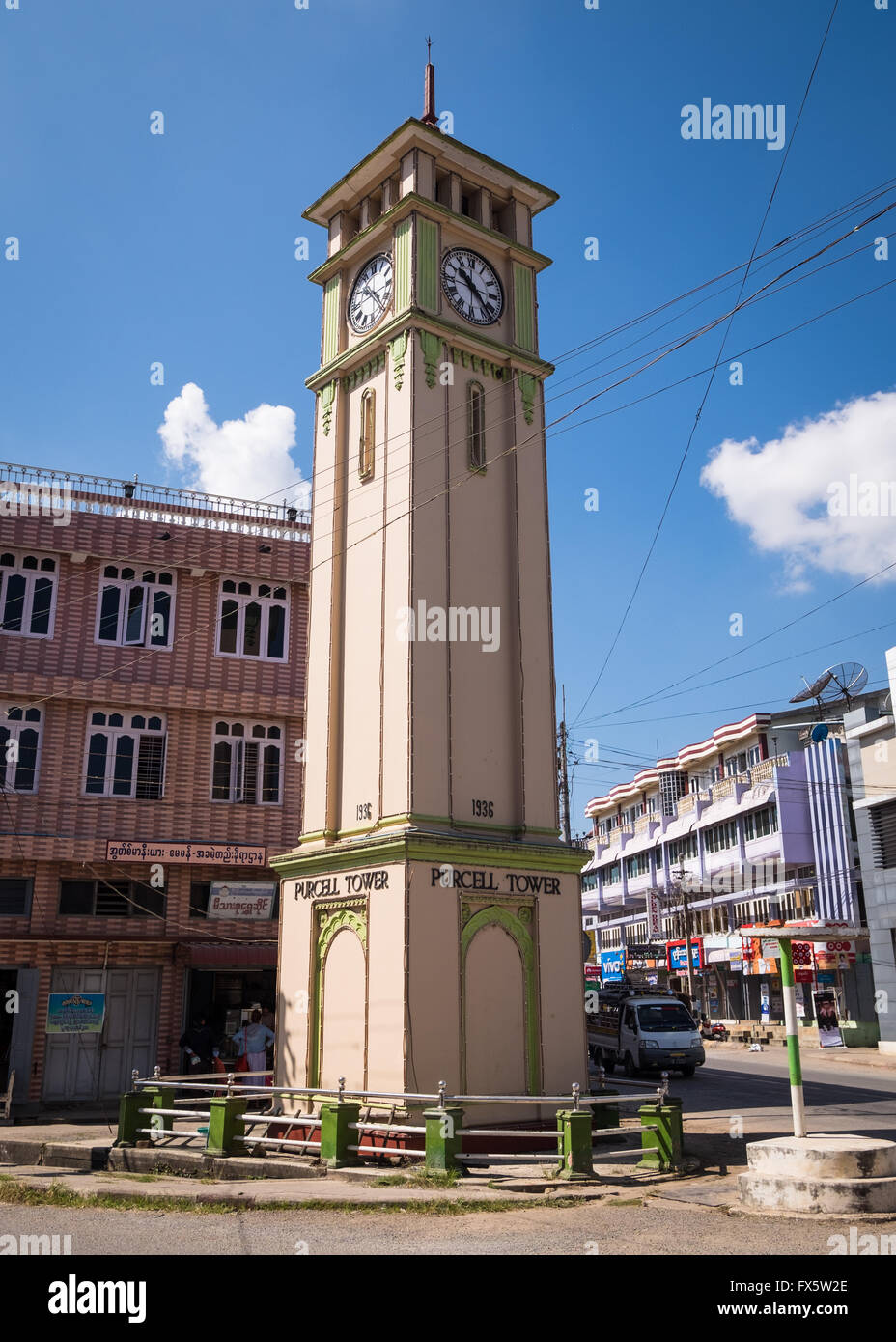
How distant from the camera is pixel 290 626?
28.8 metres

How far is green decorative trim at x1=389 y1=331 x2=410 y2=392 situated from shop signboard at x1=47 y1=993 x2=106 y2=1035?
1593 cm

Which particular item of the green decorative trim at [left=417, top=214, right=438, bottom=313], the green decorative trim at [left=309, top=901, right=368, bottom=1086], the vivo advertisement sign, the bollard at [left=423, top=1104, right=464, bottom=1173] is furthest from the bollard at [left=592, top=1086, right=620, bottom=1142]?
the vivo advertisement sign

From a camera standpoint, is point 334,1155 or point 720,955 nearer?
point 334,1155

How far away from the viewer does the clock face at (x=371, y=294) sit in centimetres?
1995

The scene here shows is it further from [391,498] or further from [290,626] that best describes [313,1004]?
[290,626]

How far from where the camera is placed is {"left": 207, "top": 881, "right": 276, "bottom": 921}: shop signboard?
26.1m

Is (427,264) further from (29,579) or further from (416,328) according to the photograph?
(29,579)

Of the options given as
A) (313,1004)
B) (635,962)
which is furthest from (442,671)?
(635,962)

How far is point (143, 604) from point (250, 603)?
109 inches

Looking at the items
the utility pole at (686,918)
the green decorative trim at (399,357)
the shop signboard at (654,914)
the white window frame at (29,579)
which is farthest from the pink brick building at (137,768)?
the shop signboard at (654,914)

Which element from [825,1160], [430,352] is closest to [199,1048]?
[430,352]

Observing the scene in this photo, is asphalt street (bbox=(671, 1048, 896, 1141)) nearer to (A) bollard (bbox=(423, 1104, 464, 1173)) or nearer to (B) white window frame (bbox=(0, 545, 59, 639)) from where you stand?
(A) bollard (bbox=(423, 1104, 464, 1173))
